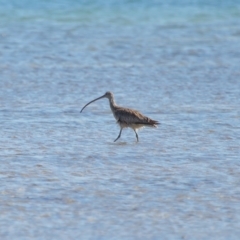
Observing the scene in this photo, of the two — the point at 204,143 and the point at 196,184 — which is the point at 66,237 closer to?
the point at 196,184

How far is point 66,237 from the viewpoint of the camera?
7340mm

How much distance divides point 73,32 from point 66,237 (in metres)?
17.9

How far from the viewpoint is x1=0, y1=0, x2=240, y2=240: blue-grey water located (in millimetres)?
7887

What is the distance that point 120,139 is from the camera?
11.5 m

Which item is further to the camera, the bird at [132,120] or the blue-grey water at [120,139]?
the bird at [132,120]

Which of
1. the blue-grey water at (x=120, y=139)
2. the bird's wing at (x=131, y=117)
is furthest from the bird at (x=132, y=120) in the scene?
the blue-grey water at (x=120, y=139)

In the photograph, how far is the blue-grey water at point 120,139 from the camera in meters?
7.89

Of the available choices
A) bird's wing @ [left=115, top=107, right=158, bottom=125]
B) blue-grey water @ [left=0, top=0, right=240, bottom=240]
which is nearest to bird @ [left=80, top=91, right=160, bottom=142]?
bird's wing @ [left=115, top=107, right=158, bottom=125]

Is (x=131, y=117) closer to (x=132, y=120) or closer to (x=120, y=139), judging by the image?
(x=132, y=120)

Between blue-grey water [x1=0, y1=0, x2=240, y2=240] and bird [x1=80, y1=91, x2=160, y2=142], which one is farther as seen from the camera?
bird [x1=80, y1=91, x2=160, y2=142]

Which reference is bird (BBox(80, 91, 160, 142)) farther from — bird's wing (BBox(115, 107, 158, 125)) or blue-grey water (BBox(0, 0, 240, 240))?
blue-grey water (BBox(0, 0, 240, 240))

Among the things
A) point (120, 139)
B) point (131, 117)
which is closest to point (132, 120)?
point (131, 117)

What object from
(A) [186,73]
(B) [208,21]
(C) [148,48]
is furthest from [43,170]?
(B) [208,21]

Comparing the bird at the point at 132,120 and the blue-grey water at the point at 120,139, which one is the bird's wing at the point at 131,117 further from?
the blue-grey water at the point at 120,139
